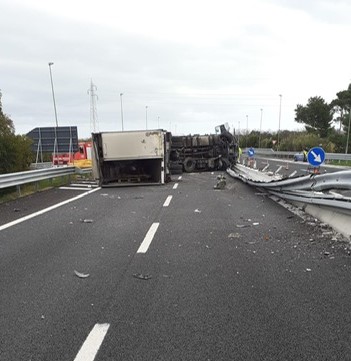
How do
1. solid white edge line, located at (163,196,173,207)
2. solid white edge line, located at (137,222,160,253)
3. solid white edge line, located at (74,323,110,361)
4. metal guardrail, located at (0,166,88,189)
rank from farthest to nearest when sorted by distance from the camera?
metal guardrail, located at (0,166,88,189), solid white edge line, located at (163,196,173,207), solid white edge line, located at (137,222,160,253), solid white edge line, located at (74,323,110,361)

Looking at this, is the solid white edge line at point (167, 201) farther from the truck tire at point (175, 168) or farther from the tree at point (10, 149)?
the truck tire at point (175, 168)

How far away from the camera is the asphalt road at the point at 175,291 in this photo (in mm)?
3254

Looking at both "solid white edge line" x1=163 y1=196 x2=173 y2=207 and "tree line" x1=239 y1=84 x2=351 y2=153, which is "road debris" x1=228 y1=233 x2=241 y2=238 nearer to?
"solid white edge line" x1=163 y1=196 x2=173 y2=207

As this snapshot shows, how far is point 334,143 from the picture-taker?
188ft

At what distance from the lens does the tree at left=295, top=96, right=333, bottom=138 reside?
2975 inches

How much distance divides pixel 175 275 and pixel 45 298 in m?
1.61

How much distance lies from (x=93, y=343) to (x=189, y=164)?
857 inches

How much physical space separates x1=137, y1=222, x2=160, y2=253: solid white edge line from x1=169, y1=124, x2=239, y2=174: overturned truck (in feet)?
52.6

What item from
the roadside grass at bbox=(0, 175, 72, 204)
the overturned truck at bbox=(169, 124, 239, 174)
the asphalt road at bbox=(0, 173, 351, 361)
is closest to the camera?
the asphalt road at bbox=(0, 173, 351, 361)

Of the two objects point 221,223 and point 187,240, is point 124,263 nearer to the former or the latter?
point 187,240

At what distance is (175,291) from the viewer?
14.6 ft

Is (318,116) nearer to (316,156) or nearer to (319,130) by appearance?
(319,130)

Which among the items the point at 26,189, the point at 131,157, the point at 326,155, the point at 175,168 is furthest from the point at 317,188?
the point at 326,155

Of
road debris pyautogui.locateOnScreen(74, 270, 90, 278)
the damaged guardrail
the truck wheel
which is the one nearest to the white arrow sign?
the damaged guardrail
